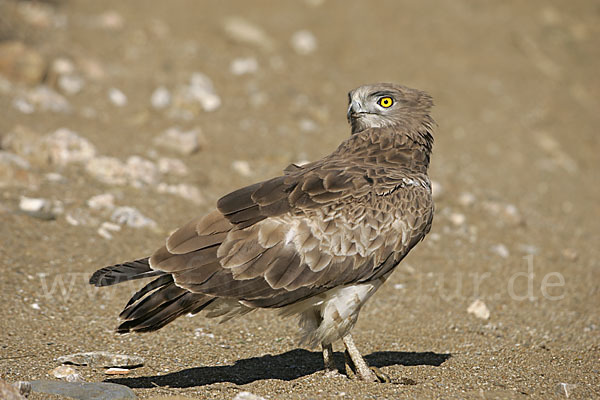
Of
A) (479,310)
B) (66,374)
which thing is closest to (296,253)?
(66,374)

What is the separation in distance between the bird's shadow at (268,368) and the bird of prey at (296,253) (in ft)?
1.26

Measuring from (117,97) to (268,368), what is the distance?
6605mm

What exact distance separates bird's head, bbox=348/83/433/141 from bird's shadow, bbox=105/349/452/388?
6.48 feet

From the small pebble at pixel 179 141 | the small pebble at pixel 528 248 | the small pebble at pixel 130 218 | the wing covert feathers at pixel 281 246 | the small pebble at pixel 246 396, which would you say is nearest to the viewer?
the small pebble at pixel 246 396

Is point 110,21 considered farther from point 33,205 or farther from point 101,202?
point 33,205

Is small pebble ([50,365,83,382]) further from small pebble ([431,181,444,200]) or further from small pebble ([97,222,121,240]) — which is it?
small pebble ([431,181,444,200])

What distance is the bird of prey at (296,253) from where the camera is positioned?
527 cm

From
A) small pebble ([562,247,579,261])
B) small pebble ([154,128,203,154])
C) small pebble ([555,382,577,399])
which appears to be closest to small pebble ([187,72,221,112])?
small pebble ([154,128,203,154])

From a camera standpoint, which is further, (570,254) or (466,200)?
(466,200)

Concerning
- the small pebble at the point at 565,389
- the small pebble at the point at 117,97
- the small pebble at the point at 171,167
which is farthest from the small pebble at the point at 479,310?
the small pebble at the point at 117,97

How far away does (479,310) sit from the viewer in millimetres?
7746

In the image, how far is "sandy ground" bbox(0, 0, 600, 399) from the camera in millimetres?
6191

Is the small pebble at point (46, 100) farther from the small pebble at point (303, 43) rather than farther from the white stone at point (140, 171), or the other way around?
the small pebble at point (303, 43)

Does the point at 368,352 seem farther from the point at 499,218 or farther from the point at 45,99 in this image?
the point at 45,99
